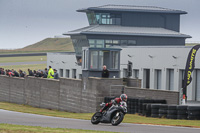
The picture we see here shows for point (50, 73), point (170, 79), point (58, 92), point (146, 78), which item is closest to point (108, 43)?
point (146, 78)

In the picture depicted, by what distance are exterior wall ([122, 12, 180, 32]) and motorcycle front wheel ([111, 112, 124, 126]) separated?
55.0 metres

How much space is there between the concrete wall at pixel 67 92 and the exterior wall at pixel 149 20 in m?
24.8

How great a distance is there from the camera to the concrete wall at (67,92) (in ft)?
114

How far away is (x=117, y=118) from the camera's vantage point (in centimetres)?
2217

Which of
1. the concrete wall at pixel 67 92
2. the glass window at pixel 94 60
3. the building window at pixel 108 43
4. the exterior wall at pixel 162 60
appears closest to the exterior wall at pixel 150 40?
the building window at pixel 108 43

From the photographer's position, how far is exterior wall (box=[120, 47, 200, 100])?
1838 inches

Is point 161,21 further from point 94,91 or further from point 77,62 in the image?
→ point 94,91

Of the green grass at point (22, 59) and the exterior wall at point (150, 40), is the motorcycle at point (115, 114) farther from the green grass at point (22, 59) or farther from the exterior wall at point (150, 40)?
the green grass at point (22, 59)

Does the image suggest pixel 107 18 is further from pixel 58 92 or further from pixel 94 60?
pixel 94 60

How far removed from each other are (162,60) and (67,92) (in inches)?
518

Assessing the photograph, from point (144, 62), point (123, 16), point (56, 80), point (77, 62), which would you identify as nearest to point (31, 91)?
point (56, 80)

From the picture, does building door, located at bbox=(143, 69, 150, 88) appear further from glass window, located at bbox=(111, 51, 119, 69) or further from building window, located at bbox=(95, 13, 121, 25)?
building window, located at bbox=(95, 13, 121, 25)

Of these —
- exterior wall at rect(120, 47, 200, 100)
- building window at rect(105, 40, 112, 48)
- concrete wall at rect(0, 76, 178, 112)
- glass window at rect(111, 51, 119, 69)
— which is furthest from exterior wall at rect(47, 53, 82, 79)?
glass window at rect(111, 51, 119, 69)

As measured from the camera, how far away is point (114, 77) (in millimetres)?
36312
